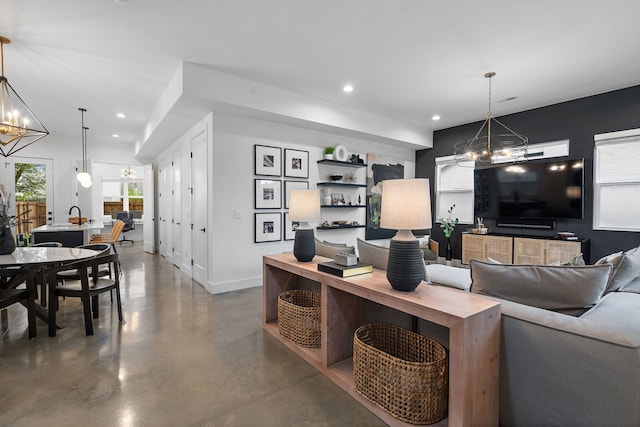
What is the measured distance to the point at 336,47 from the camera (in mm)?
3102

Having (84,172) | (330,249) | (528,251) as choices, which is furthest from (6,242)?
(528,251)

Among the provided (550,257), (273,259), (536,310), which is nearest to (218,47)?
(273,259)

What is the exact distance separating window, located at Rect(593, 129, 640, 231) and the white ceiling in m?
0.76

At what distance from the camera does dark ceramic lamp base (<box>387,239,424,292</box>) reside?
68.0 inches

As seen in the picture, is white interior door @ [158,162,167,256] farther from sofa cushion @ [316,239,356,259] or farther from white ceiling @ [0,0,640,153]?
sofa cushion @ [316,239,356,259]

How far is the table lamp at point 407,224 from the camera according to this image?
68.2 inches

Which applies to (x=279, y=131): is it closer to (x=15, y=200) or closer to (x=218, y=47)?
(x=218, y=47)

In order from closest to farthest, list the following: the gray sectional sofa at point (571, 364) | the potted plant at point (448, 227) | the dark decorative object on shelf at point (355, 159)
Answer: the gray sectional sofa at point (571, 364) → the dark decorative object on shelf at point (355, 159) → the potted plant at point (448, 227)

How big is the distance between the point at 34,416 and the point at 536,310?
9.16ft

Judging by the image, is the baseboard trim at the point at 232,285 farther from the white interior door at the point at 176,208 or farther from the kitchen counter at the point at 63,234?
the kitchen counter at the point at 63,234

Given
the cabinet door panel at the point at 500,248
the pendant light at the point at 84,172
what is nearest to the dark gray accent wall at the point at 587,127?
the cabinet door panel at the point at 500,248

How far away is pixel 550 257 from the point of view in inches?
178

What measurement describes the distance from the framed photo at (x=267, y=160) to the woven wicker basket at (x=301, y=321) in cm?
227

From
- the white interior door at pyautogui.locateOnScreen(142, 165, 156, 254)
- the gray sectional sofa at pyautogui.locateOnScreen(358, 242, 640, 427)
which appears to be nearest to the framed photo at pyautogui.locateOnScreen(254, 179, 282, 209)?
the gray sectional sofa at pyautogui.locateOnScreen(358, 242, 640, 427)
